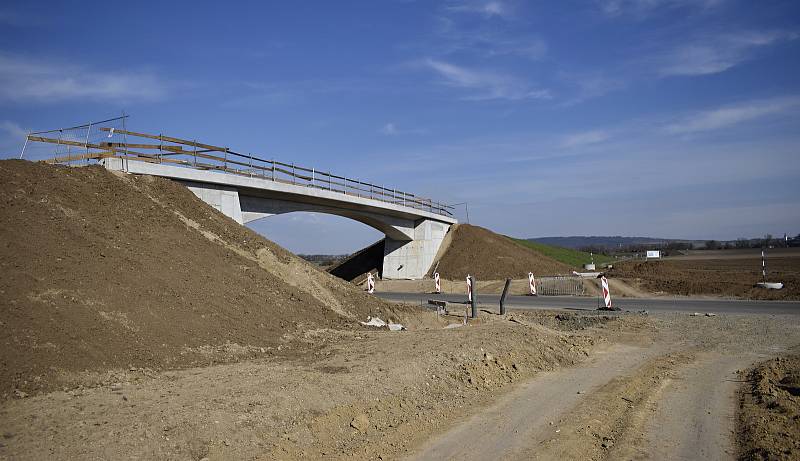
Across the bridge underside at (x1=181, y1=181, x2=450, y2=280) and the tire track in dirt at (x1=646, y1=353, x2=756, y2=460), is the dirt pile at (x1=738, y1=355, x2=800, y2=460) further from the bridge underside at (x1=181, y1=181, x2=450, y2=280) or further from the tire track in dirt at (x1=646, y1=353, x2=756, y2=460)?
the bridge underside at (x1=181, y1=181, x2=450, y2=280)

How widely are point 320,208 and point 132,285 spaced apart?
61.7ft

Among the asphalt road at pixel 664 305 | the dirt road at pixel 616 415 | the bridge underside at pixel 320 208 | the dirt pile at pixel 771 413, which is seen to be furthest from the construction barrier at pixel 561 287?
the dirt pile at pixel 771 413

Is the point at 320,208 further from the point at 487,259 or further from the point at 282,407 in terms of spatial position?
the point at 282,407

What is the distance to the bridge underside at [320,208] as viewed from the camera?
1877 centimetres

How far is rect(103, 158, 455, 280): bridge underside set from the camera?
18.8m

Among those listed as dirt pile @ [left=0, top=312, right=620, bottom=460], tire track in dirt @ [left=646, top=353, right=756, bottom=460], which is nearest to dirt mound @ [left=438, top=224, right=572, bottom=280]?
tire track in dirt @ [left=646, top=353, right=756, bottom=460]

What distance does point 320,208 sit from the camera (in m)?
28.6

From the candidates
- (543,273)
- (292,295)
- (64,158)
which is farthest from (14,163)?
(543,273)

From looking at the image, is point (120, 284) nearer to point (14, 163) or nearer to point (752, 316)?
point (14, 163)

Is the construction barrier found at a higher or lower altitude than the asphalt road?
higher

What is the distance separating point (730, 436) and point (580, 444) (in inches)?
74.0

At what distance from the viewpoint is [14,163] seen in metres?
12.7

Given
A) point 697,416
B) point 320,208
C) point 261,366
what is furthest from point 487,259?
point 697,416

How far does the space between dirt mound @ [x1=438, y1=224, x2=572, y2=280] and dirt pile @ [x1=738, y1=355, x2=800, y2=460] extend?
2589 cm
